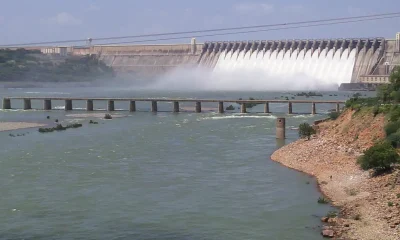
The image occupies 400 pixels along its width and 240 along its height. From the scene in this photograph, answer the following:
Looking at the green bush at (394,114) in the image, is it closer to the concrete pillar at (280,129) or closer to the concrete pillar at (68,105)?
the concrete pillar at (280,129)

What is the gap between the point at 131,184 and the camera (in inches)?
902

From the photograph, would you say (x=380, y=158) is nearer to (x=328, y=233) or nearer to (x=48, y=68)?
(x=328, y=233)

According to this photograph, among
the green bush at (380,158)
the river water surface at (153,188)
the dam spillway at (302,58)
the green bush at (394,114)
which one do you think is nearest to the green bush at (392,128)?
the green bush at (394,114)

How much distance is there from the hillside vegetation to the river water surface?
320ft

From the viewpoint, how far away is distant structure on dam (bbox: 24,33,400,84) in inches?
3730

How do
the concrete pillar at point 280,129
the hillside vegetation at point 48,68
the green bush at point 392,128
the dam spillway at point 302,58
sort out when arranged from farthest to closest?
the hillside vegetation at point 48,68 < the dam spillway at point 302,58 < the concrete pillar at point 280,129 < the green bush at point 392,128

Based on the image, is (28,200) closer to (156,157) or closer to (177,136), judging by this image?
(156,157)

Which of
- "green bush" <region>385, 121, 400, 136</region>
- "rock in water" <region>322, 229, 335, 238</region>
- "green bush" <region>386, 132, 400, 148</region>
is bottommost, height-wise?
"rock in water" <region>322, 229, 335, 238</region>

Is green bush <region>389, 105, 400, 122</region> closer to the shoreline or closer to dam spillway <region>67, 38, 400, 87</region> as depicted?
the shoreline

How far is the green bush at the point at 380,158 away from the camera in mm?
21030

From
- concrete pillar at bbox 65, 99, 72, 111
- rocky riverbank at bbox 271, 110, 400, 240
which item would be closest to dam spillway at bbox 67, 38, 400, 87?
concrete pillar at bbox 65, 99, 72, 111

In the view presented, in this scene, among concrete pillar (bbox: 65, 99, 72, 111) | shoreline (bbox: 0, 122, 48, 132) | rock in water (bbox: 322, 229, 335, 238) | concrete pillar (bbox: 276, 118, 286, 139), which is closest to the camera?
rock in water (bbox: 322, 229, 335, 238)

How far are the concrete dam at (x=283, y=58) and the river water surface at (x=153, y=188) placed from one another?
5997 cm

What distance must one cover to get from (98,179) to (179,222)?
7095 mm
